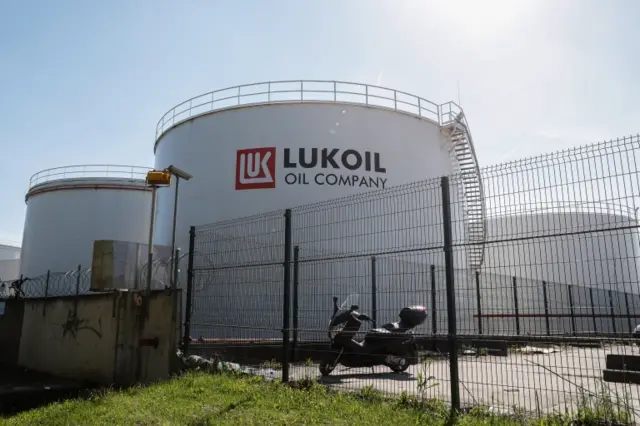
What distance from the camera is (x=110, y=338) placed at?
8523 mm

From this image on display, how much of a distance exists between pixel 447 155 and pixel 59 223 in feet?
53.7

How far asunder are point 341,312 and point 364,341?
62cm

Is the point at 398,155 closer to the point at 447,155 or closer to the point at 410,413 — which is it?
the point at 447,155

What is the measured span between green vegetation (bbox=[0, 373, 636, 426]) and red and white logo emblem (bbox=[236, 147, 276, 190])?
Result: 7092 mm

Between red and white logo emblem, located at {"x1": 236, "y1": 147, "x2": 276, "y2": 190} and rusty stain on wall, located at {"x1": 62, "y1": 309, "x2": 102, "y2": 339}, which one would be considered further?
red and white logo emblem, located at {"x1": 236, "y1": 147, "x2": 276, "y2": 190}

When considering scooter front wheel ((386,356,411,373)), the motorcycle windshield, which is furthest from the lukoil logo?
scooter front wheel ((386,356,411,373))

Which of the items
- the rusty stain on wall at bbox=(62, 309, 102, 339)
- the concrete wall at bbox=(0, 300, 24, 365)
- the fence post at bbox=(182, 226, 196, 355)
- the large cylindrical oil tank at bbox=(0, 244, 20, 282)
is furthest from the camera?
the large cylindrical oil tank at bbox=(0, 244, 20, 282)

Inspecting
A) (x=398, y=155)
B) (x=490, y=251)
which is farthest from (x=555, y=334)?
(x=398, y=155)

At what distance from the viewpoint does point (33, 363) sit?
10.5 m

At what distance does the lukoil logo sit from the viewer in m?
13.2

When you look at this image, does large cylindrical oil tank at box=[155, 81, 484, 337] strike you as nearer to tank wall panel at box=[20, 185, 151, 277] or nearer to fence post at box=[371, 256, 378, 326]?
fence post at box=[371, 256, 378, 326]

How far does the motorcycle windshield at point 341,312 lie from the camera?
25.7ft

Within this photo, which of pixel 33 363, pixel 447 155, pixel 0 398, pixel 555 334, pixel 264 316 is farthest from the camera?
pixel 447 155

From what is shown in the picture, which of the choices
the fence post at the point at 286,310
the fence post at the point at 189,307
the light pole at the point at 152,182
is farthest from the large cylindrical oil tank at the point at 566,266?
the light pole at the point at 152,182
